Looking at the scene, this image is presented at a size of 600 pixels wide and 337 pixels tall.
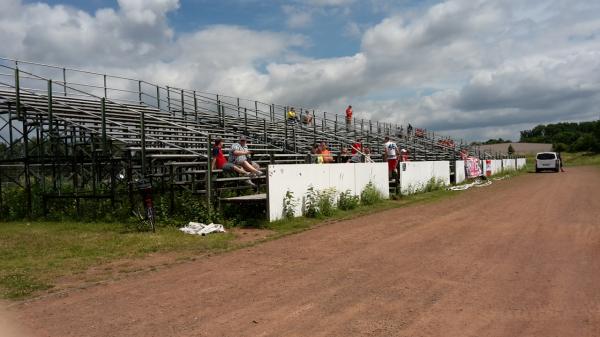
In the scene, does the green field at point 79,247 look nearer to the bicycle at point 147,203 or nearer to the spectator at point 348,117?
the bicycle at point 147,203

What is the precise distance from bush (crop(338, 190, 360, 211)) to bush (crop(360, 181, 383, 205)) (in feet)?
3.03

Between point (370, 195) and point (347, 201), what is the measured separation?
5.87ft

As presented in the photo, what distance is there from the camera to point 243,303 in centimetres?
554

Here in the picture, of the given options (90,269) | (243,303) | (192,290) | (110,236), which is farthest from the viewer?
(110,236)

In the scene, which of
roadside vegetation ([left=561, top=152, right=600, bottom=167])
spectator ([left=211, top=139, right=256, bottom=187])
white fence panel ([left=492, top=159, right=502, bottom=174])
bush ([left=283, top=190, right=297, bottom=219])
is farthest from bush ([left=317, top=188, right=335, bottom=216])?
roadside vegetation ([left=561, top=152, right=600, bottom=167])

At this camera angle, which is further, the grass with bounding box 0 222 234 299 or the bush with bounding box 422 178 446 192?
the bush with bounding box 422 178 446 192

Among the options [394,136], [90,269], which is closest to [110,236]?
[90,269]

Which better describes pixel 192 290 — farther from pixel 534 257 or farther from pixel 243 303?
pixel 534 257

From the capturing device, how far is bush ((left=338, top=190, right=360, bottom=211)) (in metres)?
15.3

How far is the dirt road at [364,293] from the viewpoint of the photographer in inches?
A: 186

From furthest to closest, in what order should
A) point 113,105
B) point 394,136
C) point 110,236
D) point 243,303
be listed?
point 394,136 → point 113,105 → point 110,236 → point 243,303

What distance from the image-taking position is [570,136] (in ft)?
515

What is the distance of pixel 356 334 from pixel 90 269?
4822 mm

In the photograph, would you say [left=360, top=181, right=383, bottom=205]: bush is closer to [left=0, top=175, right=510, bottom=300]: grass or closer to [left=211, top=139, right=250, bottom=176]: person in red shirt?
[left=0, top=175, right=510, bottom=300]: grass
